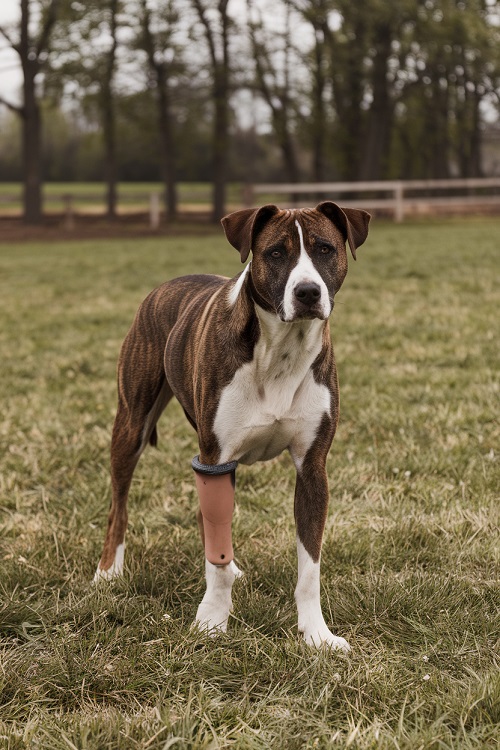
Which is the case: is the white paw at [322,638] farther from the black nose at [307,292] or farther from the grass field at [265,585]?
the black nose at [307,292]

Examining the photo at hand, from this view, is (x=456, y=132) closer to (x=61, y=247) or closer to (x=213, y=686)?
(x=61, y=247)

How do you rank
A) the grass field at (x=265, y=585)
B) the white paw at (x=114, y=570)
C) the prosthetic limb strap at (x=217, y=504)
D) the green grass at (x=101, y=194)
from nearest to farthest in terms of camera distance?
the grass field at (x=265, y=585) → the prosthetic limb strap at (x=217, y=504) → the white paw at (x=114, y=570) → the green grass at (x=101, y=194)

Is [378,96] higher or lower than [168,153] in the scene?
higher

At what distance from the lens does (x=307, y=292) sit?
2598mm

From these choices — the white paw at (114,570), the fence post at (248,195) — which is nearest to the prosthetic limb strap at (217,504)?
the white paw at (114,570)

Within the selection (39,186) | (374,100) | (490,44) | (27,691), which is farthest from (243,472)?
(490,44)

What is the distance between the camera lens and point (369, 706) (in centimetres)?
252

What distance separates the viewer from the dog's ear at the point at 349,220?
2879mm

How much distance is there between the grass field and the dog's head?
1.12 metres

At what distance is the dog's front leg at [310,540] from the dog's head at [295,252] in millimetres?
602

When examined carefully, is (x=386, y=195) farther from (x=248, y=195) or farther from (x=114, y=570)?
(x=114, y=570)

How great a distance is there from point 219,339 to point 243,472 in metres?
1.79

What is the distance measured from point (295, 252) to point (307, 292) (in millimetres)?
192

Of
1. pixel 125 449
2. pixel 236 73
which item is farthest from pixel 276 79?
pixel 125 449
